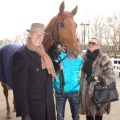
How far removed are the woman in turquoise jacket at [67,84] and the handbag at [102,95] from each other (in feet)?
2.49

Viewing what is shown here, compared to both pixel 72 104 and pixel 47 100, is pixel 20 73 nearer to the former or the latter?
pixel 47 100

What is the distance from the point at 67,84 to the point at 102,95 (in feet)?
3.16

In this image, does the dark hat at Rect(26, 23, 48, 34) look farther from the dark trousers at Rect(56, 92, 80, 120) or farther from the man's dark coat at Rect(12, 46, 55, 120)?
the dark trousers at Rect(56, 92, 80, 120)

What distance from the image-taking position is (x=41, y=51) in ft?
12.5

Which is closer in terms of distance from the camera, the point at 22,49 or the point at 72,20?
the point at 22,49

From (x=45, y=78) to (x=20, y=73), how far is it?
304mm

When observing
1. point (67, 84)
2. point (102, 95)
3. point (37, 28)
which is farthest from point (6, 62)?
point (37, 28)

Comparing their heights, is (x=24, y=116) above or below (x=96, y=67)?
below

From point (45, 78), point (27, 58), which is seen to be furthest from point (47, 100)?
point (27, 58)

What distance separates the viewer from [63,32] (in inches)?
171

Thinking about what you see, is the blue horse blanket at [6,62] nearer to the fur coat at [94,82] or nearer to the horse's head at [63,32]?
the fur coat at [94,82]

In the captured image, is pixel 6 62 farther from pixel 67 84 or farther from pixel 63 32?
pixel 63 32

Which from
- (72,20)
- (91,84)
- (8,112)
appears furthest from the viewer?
(8,112)

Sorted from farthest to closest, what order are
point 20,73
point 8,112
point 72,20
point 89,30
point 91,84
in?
point 89,30 < point 8,112 < point 91,84 < point 72,20 < point 20,73
